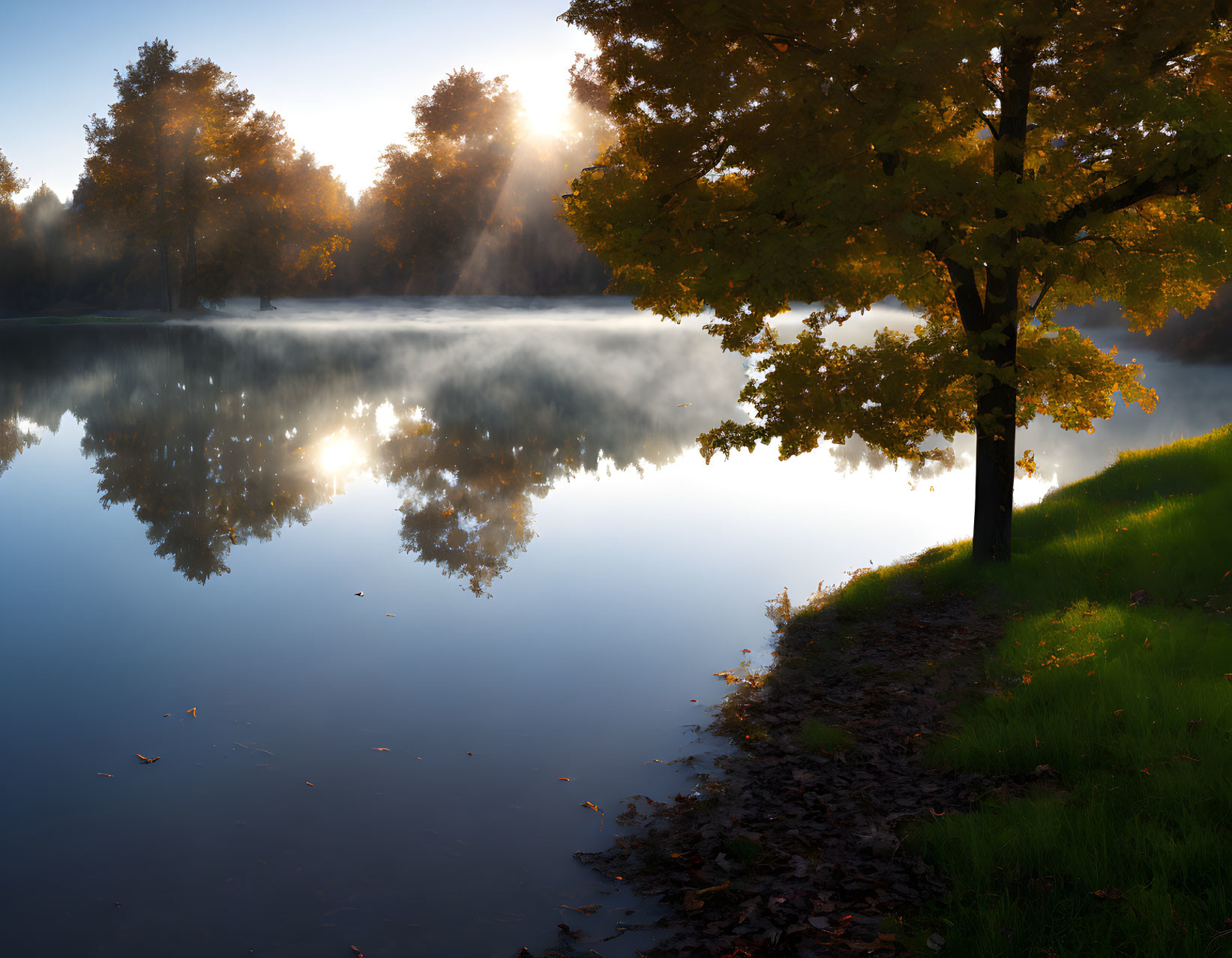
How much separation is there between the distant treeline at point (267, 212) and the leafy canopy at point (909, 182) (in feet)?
190

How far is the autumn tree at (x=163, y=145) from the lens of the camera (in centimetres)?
6278

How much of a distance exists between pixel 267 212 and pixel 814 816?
7025 centimetres

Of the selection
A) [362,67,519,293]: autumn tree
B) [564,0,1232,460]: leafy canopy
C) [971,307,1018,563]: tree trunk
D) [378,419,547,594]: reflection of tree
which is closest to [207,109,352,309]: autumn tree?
[362,67,519,293]: autumn tree

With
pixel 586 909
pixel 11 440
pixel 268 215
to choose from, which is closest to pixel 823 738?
pixel 586 909

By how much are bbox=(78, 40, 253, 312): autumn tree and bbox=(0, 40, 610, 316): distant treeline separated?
0.11 metres

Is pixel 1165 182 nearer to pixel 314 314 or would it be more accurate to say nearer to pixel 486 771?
pixel 486 771

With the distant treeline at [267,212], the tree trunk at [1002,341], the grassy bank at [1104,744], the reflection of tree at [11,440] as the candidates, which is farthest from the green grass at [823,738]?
the distant treeline at [267,212]

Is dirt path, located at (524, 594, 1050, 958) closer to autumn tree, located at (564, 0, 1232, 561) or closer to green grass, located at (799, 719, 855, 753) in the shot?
green grass, located at (799, 719, 855, 753)

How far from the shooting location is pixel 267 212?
6631 centimetres

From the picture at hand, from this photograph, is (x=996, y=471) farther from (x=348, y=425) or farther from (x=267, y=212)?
(x=267, y=212)

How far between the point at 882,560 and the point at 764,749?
6.84 m

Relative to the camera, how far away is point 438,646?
9.85m

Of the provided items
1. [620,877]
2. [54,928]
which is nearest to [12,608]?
[54,928]

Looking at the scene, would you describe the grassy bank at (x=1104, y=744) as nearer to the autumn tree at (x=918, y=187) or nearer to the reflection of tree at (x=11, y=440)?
the autumn tree at (x=918, y=187)
